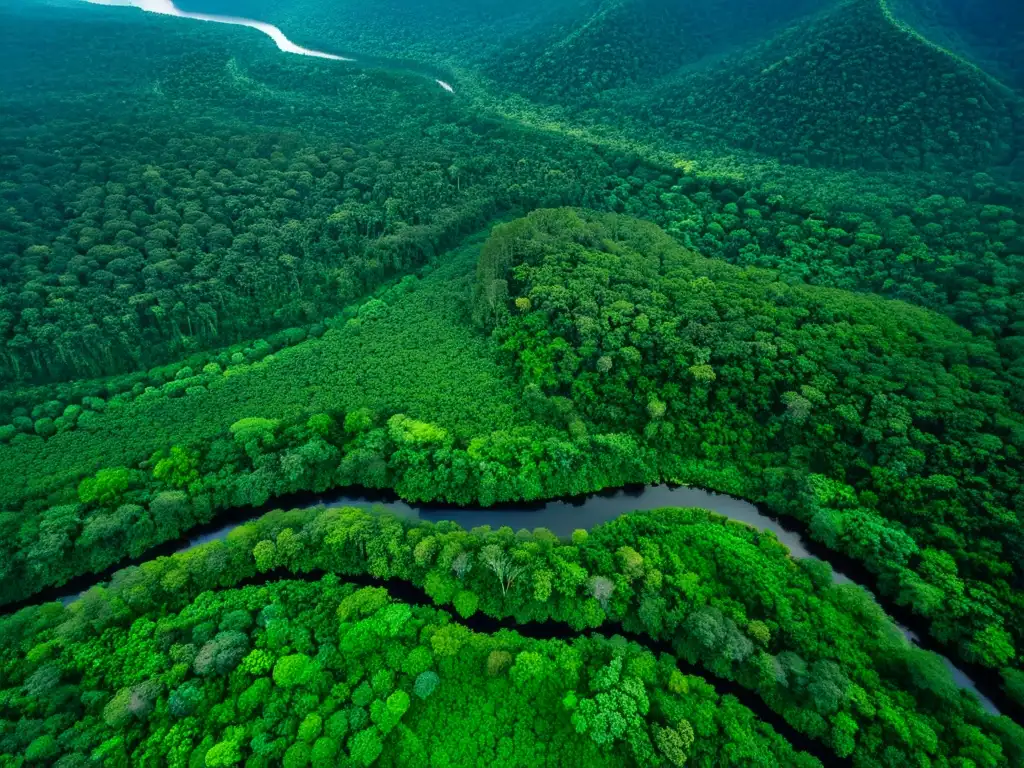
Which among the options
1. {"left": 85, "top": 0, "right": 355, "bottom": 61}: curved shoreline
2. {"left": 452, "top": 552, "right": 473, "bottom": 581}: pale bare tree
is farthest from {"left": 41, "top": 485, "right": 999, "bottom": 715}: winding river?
{"left": 85, "top": 0, "right": 355, "bottom": 61}: curved shoreline

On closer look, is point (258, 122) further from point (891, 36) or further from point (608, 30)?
point (891, 36)

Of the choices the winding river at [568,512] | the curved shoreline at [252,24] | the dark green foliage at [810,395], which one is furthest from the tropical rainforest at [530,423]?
the curved shoreline at [252,24]

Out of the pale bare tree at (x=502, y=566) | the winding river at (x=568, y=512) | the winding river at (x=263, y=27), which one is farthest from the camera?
the winding river at (x=263, y=27)

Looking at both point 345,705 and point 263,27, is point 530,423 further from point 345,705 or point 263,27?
point 263,27

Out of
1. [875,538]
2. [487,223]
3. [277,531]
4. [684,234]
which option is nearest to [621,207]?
[684,234]

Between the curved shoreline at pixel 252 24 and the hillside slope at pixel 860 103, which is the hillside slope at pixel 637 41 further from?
the curved shoreline at pixel 252 24

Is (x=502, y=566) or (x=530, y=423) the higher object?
(x=530, y=423)

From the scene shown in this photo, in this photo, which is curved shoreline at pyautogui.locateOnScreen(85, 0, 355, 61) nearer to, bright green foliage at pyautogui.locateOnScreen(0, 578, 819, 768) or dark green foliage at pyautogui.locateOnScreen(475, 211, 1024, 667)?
dark green foliage at pyautogui.locateOnScreen(475, 211, 1024, 667)

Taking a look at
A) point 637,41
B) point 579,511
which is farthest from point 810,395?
point 637,41
